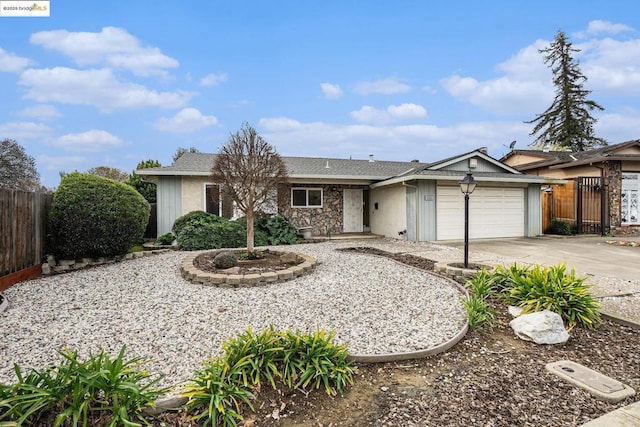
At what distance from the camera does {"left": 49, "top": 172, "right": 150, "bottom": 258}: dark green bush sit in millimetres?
6781

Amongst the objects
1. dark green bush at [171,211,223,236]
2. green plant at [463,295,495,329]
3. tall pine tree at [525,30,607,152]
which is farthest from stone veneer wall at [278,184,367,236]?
tall pine tree at [525,30,607,152]

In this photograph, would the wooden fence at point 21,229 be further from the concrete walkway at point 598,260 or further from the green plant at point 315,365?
the concrete walkway at point 598,260

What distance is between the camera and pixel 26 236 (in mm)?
6082

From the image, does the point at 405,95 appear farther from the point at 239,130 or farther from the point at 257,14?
the point at 239,130

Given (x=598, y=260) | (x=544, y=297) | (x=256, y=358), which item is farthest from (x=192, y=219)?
(x=598, y=260)

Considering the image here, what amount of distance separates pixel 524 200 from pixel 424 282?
9.86m

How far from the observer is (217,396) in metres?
2.27

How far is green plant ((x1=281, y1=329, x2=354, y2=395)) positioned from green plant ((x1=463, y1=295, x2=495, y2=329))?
1.80 m

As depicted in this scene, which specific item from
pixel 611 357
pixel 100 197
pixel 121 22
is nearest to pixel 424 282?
pixel 611 357

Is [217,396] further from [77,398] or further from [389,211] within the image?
[389,211]

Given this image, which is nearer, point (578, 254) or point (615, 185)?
point (578, 254)

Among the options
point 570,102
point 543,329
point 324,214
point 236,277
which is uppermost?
point 570,102

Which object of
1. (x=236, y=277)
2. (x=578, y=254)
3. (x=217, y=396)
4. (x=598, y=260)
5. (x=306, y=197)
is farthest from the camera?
(x=306, y=197)

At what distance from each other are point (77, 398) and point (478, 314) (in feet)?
13.0
